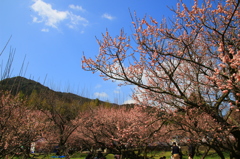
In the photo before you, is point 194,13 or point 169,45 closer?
point 194,13

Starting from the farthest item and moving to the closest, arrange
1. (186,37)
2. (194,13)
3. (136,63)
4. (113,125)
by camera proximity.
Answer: (113,125) < (136,63) < (186,37) < (194,13)

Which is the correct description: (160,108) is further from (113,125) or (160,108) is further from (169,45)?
(113,125)

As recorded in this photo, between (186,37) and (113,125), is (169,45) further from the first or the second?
(113,125)

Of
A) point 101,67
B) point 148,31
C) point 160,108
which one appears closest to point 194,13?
point 148,31

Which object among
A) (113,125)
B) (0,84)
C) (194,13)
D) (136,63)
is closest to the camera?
(0,84)

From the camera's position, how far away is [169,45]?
6621 mm

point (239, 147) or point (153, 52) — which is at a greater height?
point (153, 52)

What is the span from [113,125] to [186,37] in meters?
11.7

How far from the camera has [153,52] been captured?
5.43m

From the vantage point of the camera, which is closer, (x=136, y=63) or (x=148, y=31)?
(x=148, y=31)

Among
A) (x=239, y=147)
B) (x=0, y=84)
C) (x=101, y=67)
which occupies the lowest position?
(x=239, y=147)

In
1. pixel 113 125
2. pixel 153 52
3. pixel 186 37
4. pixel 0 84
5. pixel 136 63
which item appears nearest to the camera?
pixel 0 84

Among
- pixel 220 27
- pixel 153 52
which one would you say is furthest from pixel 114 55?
pixel 220 27

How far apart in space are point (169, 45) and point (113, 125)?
35.9 feet
